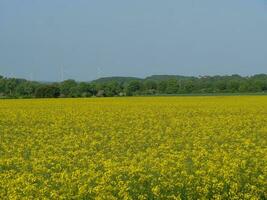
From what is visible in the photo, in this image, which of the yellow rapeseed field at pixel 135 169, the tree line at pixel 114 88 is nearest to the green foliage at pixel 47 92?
the tree line at pixel 114 88

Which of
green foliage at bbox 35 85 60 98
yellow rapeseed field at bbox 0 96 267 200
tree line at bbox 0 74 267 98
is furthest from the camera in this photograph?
tree line at bbox 0 74 267 98

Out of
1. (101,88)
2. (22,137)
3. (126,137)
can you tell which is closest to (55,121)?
(22,137)

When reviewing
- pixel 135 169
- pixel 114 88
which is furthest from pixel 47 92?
pixel 135 169

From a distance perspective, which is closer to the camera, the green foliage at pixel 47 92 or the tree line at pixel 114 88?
the green foliage at pixel 47 92

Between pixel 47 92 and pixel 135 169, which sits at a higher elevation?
pixel 47 92

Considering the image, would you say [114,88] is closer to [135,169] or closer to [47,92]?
[47,92]

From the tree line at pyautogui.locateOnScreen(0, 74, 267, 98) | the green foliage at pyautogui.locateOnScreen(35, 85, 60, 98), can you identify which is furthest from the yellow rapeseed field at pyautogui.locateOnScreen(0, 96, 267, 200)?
the tree line at pyautogui.locateOnScreen(0, 74, 267, 98)

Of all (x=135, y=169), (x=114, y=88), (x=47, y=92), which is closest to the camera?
(x=135, y=169)

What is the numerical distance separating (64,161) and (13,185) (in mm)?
2819

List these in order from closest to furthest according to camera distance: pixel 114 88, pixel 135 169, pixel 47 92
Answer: pixel 135 169
pixel 47 92
pixel 114 88

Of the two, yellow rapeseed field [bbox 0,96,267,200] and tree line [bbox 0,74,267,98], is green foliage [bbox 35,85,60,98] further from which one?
yellow rapeseed field [bbox 0,96,267,200]

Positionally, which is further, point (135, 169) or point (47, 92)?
point (47, 92)

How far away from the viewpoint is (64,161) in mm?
11992

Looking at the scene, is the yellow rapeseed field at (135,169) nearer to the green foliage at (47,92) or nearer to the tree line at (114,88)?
the green foliage at (47,92)
